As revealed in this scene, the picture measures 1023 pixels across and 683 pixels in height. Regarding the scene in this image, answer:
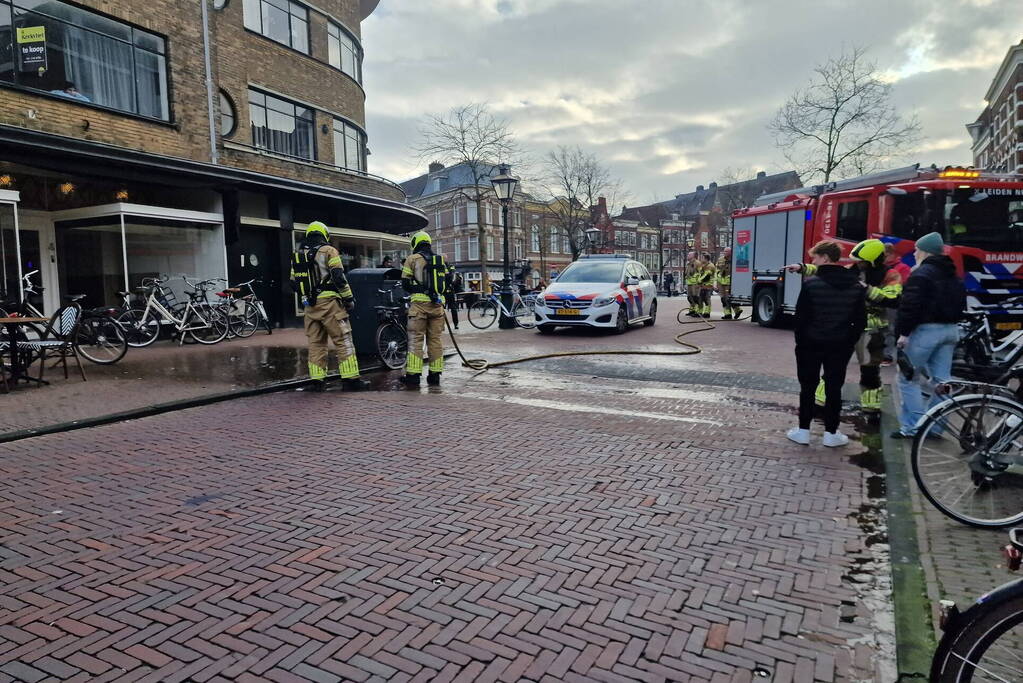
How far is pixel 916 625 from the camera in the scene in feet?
8.84

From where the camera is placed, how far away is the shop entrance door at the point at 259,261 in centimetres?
1556

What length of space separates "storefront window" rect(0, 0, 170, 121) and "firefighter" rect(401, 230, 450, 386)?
8.45m

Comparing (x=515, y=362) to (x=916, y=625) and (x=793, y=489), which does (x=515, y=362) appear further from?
Result: (x=916, y=625)

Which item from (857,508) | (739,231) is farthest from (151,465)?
(739,231)

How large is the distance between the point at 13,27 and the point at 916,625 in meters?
14.9

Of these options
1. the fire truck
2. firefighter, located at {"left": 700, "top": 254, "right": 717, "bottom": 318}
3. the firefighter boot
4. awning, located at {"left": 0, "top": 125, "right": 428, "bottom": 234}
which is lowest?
the firefighter boot

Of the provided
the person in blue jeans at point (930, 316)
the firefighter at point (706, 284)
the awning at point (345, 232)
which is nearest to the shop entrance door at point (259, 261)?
the awning at point (345, 232)

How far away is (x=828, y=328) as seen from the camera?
215 inches

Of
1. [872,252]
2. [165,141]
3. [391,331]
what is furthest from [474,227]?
[872,252]

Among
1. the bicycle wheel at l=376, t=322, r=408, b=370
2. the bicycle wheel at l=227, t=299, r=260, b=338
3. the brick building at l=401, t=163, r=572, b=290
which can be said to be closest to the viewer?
the bicycle wheel at l=376, t=322, r=408, b=370

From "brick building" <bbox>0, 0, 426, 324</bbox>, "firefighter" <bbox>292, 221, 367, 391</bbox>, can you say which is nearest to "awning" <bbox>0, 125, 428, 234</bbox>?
"brick building" <bbox>0, 0, 426, 324</bbox>

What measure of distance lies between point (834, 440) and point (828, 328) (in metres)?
0.95

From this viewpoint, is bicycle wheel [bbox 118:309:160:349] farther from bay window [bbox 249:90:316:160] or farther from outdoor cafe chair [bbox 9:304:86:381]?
bay window [bbox 249:90:316:160]

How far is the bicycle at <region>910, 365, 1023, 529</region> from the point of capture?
386 cm
